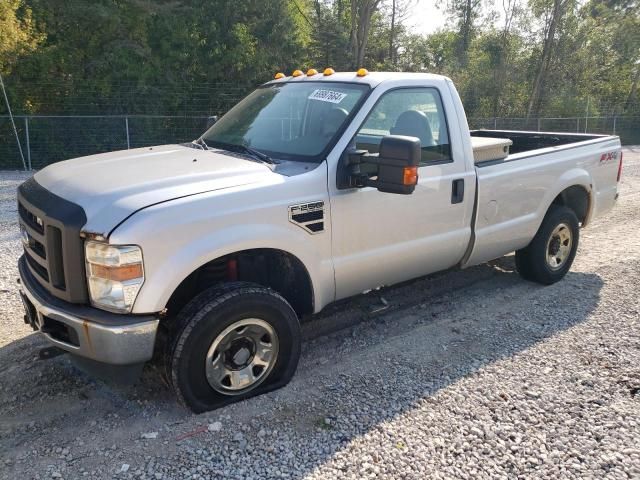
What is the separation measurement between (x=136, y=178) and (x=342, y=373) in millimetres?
1885

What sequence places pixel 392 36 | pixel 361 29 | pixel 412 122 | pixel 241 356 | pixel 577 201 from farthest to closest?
pixel 392 36 → pixel 361 29 → pixel 577 201 → pixel 412 122 → pixel 241 356

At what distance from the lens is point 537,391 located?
12.2 feet

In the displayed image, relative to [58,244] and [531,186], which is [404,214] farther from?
[58,244]

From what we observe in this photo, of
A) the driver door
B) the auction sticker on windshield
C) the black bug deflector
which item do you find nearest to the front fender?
the driver door

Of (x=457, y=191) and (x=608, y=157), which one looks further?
(x=608, y=157)

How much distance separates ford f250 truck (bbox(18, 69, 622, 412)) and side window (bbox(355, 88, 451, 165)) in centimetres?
1

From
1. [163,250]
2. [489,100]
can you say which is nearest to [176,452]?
[163,250]

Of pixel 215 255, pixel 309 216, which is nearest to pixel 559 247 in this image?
pixel 309 216

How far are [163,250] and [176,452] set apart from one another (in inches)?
43.2

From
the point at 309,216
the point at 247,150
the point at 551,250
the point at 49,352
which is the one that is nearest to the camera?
the point at 49,352

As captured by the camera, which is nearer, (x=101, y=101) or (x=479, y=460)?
(x=479, y=460)

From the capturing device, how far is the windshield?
3.90 m

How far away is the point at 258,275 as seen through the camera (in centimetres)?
385

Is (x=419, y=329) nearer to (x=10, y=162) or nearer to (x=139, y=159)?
(x=139, y=159)
